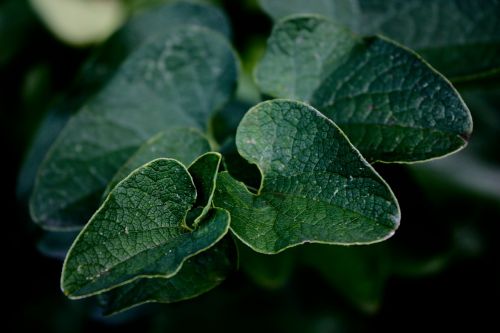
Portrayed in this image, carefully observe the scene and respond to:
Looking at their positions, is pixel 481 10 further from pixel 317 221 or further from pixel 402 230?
pixel 317 221

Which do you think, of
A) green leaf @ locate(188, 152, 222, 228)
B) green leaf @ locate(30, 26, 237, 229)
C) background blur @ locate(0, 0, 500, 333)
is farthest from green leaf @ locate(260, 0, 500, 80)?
green leaf @ locate(188, 152, 222, 228)

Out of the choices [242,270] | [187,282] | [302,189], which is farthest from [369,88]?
[242,270]

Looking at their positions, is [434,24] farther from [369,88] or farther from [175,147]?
[175,147]

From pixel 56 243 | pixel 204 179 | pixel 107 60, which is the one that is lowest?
pixel 56 243


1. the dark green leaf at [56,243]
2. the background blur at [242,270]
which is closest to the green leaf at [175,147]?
the dark green leaf at [56,243]

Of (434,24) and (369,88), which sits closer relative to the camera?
(369,88)

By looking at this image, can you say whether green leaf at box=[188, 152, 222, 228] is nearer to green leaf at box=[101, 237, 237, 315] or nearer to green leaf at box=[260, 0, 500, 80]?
green leaf at box=[101, 237, 237, 315]
